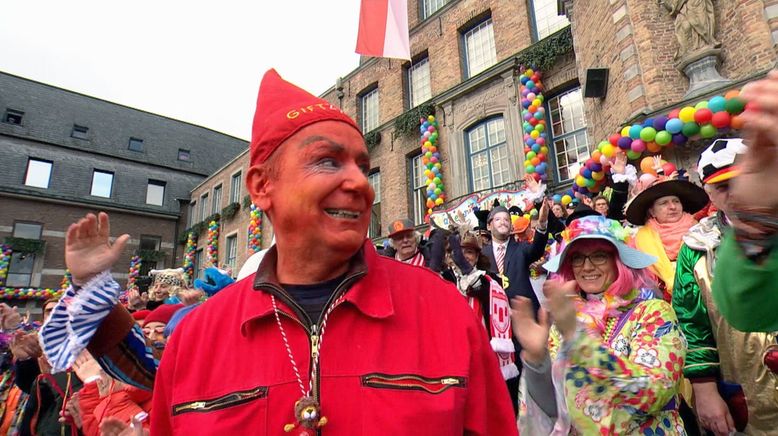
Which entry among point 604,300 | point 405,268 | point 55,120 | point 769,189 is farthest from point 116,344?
point 55,120

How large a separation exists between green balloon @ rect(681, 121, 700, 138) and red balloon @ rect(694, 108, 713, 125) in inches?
2.5

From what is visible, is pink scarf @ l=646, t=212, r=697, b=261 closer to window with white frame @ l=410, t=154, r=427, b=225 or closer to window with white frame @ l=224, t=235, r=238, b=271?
window with white frame @ l=410, t=154, r=427, b=225

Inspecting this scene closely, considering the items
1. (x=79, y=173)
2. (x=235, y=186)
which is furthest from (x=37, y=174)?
(x=235, y=186)

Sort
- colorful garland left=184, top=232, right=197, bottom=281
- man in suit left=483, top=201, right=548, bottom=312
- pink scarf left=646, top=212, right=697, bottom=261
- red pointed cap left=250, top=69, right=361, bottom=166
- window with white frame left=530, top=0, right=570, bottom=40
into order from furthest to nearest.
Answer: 1. colorful garland left=184, top=232, right=197, bottom=281
2. window with white frame left=530, top=0, right=570, bottom=40
3. man in suit left=483, top=201, right=548, bottom=312
4. pink scarf left=646, top=212, right=697, bottom=261
5. red pointed cap left=250, top=69, right=361, bottom=166

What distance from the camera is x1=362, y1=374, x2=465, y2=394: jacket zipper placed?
3.69 ft

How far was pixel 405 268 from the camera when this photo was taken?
147 cm

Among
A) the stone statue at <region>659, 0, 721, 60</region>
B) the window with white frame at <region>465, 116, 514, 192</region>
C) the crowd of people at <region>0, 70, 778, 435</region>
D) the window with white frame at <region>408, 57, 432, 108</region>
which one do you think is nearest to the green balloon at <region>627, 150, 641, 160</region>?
the stone statue at <region>659, 0, 721, 60</region>

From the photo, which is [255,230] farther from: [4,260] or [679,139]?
[679,139]

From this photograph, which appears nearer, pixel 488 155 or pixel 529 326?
pixel 529 326

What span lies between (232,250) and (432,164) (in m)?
14.6

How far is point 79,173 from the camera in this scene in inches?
1039

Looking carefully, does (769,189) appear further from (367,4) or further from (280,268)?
(367,4)

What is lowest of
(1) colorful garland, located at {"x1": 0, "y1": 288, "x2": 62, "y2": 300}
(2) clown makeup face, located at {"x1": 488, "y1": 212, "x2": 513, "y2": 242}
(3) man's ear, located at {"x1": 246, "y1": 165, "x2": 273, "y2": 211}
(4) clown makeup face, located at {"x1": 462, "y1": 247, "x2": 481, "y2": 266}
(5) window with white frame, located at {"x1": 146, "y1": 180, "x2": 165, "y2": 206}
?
(3) man's ear, located at {"x1": 246, "y1": 165, "x2": 273, "y2": 211}

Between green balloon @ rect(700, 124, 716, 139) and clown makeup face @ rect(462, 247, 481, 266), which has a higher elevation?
green balloon @ rect(700, 124, 716, 139)
